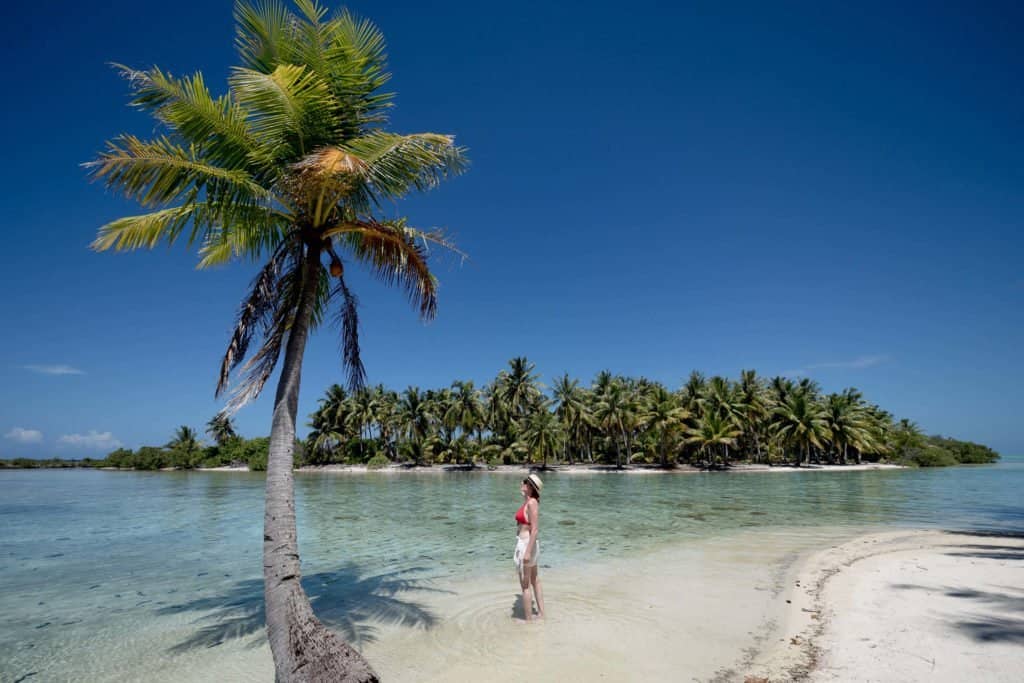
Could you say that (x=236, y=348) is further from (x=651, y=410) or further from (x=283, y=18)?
(x=651, y=410)

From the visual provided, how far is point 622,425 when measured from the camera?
2493 inches

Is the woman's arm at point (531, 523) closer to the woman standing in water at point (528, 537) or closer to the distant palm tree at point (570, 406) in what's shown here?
the woman standing in water at point (528, 537)

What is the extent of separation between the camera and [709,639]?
6805 mm

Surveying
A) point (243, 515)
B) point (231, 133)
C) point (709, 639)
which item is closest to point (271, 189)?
point (231, 133)

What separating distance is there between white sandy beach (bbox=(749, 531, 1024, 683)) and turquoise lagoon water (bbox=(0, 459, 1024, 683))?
368 centimetres

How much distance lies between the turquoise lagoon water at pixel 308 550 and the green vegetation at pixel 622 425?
33885 mm

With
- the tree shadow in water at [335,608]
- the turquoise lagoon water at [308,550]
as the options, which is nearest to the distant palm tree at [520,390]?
the turquoise lagoon water at [308,550]

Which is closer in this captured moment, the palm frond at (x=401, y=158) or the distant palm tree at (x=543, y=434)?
the palm frond at (x=401, y=158)

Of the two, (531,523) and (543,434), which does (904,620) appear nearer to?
(531,523)

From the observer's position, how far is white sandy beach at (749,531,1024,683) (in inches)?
209

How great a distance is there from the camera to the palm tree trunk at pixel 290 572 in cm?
436

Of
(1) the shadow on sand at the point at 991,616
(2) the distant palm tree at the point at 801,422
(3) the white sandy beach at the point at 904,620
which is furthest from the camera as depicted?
(2) the distant palm tree at the point at 801,422

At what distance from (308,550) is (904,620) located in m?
14.1

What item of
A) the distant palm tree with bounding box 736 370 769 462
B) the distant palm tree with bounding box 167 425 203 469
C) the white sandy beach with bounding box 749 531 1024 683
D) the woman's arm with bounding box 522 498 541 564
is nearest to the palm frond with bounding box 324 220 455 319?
the woman's arm with bounding box 522 498 541 564
